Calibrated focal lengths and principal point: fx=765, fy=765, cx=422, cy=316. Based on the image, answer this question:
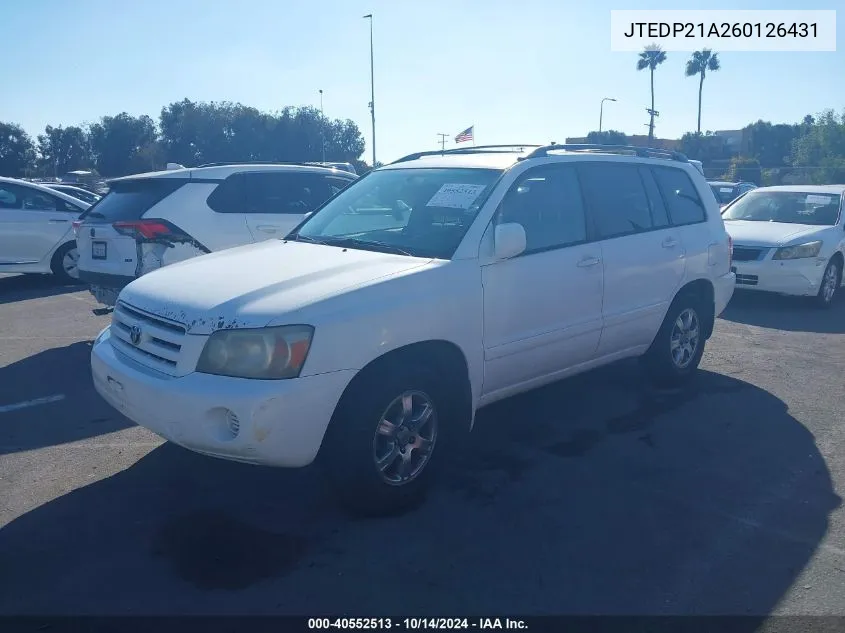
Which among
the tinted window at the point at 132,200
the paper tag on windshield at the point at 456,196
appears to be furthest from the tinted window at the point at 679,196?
the tinted window at the point at 132,200

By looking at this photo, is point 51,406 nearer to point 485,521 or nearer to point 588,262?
point 485,521

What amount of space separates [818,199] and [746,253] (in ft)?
6.28

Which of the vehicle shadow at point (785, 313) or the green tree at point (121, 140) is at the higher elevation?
the green tree at point (121, 140)

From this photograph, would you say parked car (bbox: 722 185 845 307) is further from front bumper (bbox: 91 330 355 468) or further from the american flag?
front bumper (bbox: 91 330 355 468)

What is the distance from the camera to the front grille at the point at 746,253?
10.0 meters

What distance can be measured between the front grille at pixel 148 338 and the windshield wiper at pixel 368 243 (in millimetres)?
1313

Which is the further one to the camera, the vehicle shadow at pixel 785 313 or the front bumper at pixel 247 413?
the vehicle shadow at pixel 785 313

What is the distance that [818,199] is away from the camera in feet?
36.2

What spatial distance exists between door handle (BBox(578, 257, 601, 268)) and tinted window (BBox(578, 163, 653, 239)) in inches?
8.8

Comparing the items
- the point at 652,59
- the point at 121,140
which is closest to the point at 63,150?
the point at 121,140

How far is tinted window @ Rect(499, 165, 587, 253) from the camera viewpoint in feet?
15.7

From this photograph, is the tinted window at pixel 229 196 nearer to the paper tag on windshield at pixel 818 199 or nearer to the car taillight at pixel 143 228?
the car taillight at pixel 143 228

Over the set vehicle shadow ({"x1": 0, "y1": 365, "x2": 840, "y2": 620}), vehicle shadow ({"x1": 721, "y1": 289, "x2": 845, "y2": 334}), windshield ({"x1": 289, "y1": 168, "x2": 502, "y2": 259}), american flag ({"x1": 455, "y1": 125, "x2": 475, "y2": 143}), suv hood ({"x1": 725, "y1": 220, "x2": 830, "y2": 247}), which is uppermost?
american flag ({"x1": 455, "y1": 125, "x2": 475, "y2": 143})

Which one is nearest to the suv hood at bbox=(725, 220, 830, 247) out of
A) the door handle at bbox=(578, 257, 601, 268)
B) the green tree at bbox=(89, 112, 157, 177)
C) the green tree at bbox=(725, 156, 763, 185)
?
the door handle at bbox=(578, 257, 601, 268)
